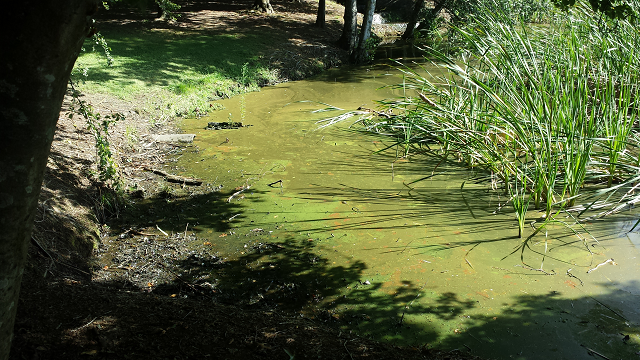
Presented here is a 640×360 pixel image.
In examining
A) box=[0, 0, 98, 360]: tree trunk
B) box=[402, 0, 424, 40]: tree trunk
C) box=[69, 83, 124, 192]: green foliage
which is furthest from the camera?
box=[402, 0, 424, 40]: tree trunk

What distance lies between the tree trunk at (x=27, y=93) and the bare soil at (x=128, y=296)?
36.9 inches

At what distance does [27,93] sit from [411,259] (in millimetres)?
3141

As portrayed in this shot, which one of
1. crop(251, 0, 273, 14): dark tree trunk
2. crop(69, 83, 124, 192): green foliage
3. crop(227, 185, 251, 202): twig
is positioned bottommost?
crop(227, 185, 251, 202): twig

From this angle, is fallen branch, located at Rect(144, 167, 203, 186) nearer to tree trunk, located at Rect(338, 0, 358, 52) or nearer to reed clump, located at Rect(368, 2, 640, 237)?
reed clump, located at Rect(368, 2, 640, 237)

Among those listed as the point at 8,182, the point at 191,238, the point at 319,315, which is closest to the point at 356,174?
the point at 191,238

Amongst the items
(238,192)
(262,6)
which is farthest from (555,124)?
(262,6)

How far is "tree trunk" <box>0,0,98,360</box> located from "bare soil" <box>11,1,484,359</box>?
3.08 feet

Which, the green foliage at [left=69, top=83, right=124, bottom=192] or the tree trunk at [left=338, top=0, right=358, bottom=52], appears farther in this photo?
the tree trunk at [left=338, top=0, right=358, bottom=52]

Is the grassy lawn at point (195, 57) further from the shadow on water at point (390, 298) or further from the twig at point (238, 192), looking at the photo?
the shadow on water at point (390, 298)

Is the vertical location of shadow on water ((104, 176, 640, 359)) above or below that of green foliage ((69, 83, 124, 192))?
below

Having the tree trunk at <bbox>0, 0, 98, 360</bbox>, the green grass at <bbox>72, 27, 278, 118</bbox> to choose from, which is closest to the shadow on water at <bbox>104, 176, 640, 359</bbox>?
the tree trunk at <bbox>0, 0, 98, 360</bbox>

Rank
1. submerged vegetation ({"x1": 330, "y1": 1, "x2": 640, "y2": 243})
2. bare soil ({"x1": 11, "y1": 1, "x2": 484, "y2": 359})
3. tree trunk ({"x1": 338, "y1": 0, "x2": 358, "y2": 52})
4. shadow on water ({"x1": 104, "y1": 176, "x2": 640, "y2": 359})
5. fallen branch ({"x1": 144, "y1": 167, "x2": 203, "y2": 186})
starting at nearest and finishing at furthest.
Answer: bare soil ({"x1": 11, "y1": 1, "x2": 484, "y2": 359}) < shadow on water ({"x1": 104, "y1": 176, "x2": 640, "y2": 359}) < submerged vegetation ({"x1": 330, "y1": 1, "x2": 640, "y2": 243}) < fallen branch ({"x1": 144, "y1": 167, "x2": 203, "y2": 186}) < tree trunk ({"x1": 338, "y1": 0, "x2": 358, "y2": 52})

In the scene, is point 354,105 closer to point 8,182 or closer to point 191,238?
point 191,238

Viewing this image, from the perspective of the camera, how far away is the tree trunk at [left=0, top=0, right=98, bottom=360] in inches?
48.7
